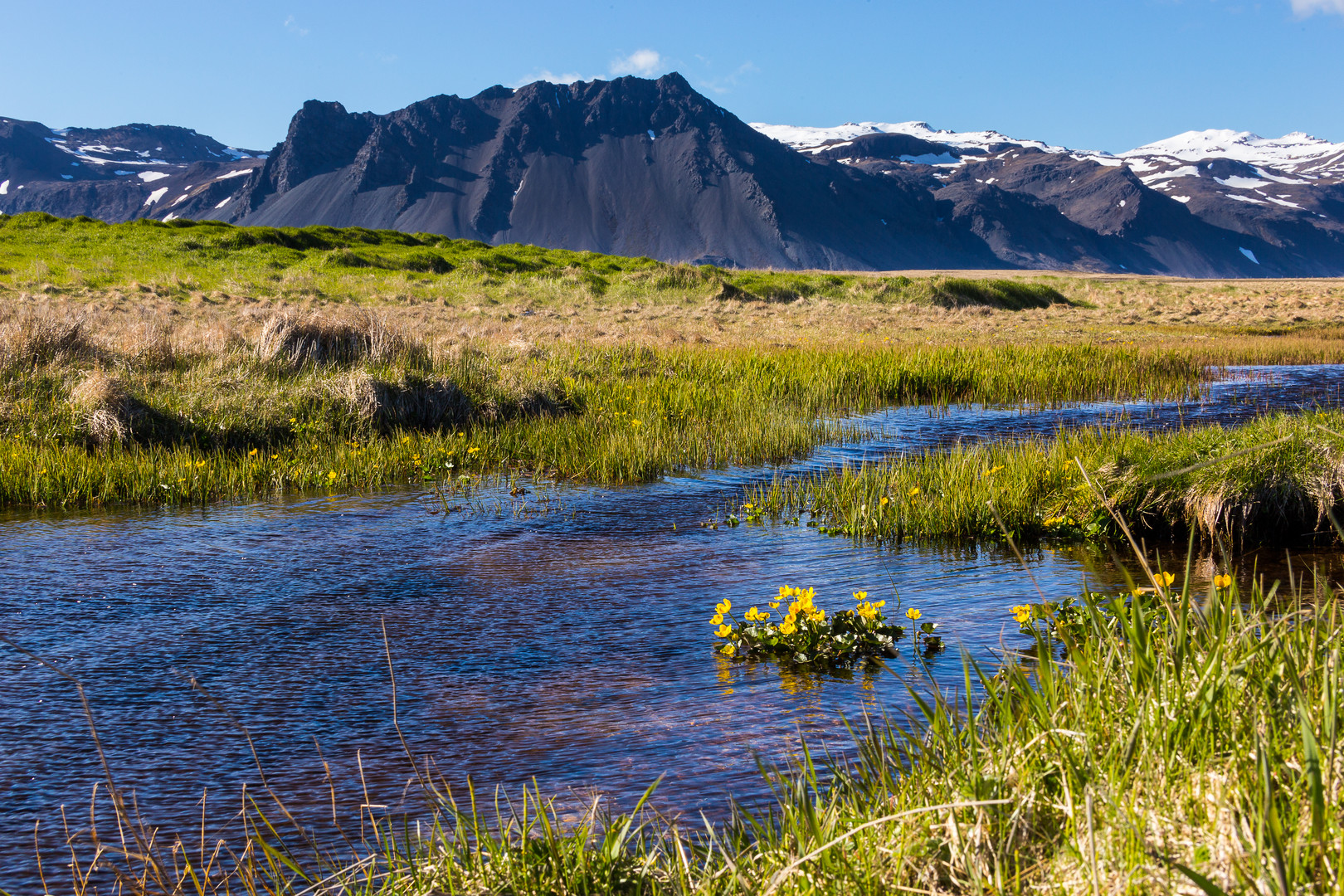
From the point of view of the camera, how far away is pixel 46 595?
21.0 feet

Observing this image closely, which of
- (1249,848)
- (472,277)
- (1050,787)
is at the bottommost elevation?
(1050,787)

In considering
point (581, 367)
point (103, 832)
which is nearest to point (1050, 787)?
point (103, 832)

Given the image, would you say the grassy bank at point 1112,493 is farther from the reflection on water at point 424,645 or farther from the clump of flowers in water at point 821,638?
the clump of flowers in water at point 821,638

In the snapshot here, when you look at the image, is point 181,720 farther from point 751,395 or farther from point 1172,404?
point 1172,404

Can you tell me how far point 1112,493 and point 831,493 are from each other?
8.23ft

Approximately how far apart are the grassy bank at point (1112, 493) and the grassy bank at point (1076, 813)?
4.30 m

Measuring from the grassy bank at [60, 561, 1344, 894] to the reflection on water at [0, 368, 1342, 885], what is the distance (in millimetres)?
816

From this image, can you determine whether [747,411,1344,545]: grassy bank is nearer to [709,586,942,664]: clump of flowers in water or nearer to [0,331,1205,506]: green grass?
[709,586,942,664]: clump of flowers in water

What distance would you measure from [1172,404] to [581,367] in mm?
10477

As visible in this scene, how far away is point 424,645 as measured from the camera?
555cm

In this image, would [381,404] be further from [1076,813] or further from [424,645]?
[1076,813]

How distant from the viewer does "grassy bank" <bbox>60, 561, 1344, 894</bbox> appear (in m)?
2.06

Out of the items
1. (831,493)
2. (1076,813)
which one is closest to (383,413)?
(831,493)

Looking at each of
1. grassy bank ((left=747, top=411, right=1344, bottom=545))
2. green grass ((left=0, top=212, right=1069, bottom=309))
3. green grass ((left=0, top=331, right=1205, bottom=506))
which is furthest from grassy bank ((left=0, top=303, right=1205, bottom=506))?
green grass ((left=0, top=212, right=1069, bottom=309))
